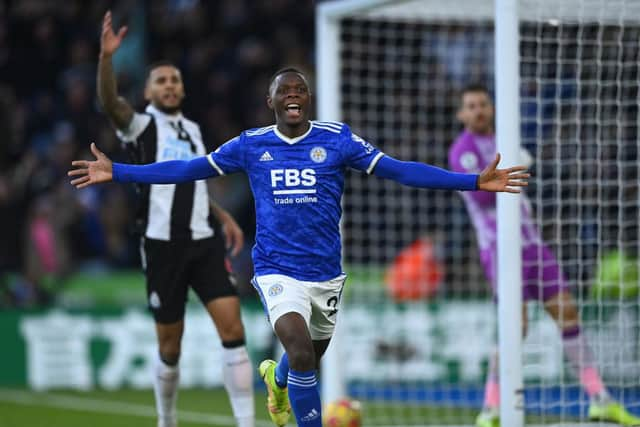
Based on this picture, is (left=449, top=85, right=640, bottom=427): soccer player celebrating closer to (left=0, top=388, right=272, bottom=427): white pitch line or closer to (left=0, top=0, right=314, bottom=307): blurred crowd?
(left=0, top=388, right=272, bottom=427): white pitch line

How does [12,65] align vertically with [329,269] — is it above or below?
above

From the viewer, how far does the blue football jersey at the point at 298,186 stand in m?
6.27

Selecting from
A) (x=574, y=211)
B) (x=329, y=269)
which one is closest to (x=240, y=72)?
(x=574, y=211)

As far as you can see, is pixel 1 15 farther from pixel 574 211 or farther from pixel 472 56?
pixel 574 211

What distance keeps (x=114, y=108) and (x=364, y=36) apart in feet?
24.1

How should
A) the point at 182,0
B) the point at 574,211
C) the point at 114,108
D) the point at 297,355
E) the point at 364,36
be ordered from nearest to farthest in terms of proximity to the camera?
the point at 297,355, the point at 114,108, the point at 574,211, the point at 364,36, the point at 182,0

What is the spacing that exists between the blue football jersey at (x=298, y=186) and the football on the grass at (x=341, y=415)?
199 centimetres

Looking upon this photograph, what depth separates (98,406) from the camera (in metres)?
11.6

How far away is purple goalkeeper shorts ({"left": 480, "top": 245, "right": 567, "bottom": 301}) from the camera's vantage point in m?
8.41

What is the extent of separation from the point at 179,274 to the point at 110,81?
1273mm

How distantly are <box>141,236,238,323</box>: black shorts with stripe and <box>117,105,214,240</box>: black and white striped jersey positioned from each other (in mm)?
64

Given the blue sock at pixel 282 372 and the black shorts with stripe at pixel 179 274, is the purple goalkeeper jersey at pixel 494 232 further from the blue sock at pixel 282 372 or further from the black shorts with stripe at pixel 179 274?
the blue sock at pixel 282 372

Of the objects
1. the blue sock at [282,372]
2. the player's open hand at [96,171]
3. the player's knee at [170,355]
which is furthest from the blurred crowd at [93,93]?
the player's open hand at [96,171]

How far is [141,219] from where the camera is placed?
7.57 meters
